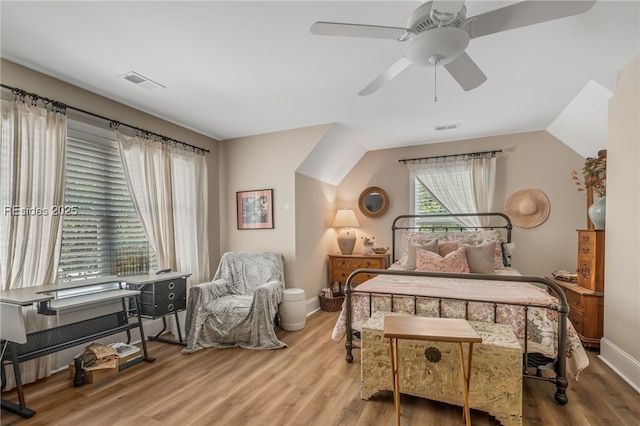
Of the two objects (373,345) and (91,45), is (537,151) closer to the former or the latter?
(373,345)

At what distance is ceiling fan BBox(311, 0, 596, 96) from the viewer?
1370 millimetres

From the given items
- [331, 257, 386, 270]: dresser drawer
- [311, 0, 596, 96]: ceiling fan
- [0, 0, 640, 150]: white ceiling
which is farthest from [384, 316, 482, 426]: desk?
[331, 257, 386, 270]: dresser drawer

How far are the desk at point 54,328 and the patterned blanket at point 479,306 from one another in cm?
197

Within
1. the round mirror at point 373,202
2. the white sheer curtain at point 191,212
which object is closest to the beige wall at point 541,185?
the round mirror at point 373,202

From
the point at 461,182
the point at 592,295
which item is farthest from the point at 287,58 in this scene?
the point at 592,295

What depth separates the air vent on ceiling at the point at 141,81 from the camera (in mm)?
2572

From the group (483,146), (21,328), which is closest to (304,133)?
(483,146)

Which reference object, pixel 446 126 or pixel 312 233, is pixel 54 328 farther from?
pixel 446 126

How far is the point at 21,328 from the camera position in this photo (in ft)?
6.43

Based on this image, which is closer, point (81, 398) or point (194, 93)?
point (81, 398)

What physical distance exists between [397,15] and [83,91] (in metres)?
2.81

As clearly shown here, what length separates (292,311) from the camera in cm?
357

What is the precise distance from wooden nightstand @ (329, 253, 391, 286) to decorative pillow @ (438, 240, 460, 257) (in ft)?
3.07

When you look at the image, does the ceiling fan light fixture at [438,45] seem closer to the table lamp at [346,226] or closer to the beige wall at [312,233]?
the beige wall at [312,233]
